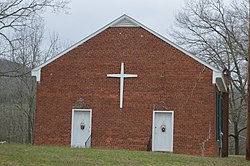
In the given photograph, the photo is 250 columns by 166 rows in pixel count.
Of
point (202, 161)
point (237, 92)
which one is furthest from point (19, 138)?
point (202, 161)

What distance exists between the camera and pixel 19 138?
52188 mm

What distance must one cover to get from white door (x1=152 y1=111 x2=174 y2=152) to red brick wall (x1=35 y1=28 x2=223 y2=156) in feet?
0.85

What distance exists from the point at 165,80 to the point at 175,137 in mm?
2820

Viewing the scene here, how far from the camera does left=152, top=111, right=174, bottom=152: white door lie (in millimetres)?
27953

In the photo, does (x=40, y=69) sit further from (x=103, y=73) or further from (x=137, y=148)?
(x=137, y=148)

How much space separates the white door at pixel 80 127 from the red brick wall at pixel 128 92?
0.26 metres

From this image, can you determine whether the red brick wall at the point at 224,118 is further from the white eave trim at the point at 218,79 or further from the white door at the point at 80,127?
the white door at the point at 80,127

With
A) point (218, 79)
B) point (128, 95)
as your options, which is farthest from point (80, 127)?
point (218, 79)

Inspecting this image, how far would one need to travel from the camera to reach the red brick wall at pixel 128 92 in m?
27.7

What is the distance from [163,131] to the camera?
2800cm

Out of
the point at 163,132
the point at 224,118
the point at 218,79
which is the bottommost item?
the point at 163,132

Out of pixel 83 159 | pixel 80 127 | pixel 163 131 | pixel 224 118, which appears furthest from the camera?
pixel 224 118

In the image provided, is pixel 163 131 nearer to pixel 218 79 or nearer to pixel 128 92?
pixel 128 92

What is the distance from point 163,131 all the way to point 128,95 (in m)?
2.47
